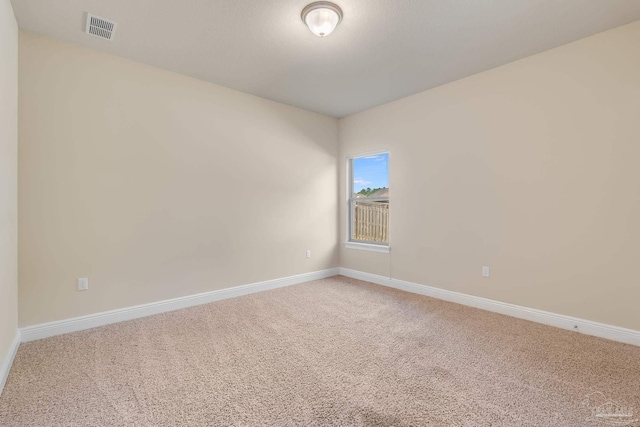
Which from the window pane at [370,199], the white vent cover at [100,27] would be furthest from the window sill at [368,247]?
the white vent cover at [100,27]

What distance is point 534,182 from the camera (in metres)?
2.83

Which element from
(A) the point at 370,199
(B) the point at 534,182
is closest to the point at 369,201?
(A) the point at 370,199

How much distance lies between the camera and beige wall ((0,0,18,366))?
186 cm

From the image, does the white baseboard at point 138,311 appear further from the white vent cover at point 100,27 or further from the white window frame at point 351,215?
the white vent cover at point 100,27

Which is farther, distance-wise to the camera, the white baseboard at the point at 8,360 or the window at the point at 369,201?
A: the window at the point at 369,201

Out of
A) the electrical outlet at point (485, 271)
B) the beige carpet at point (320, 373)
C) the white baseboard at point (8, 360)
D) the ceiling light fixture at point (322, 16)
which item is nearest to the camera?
the beige carpet at point (320, 373)

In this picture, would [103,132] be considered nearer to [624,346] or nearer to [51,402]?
[51,402]

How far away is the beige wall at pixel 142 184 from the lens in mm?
2480

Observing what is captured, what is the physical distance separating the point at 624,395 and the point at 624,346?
87 cm

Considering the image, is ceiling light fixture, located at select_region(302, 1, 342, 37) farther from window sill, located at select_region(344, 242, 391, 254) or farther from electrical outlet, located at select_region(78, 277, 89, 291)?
electrical outlet, located at select_region(78, 277, 89, 291)

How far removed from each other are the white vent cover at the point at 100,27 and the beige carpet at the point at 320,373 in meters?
2.57

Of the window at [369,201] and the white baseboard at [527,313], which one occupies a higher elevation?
the window at [369,201]

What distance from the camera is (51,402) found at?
64.9 inches

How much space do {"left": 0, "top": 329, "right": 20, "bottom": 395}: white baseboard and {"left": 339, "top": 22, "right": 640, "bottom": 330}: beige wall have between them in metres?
3.77
